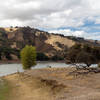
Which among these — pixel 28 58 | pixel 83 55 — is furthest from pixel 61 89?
A: pixel 28 58

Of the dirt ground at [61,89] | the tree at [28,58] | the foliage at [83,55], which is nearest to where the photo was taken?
the dirt ground at [61,89]

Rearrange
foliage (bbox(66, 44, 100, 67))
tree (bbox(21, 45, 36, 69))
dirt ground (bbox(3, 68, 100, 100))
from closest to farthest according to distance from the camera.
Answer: dirt ground (bbox(3, 68, 100, 100)) < foliage (bbox(66, 44, 100, 67)) < tree (bbox(21, 45, 36, 69))

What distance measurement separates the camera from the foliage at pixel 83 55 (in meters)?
45.2

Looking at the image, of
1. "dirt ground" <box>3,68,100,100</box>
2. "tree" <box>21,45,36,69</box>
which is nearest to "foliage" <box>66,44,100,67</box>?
"tree" <box>21,45,36,69</box>

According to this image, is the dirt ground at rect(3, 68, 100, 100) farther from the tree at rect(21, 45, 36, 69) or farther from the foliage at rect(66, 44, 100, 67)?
the tree at rect(21, 45, 36, 69)

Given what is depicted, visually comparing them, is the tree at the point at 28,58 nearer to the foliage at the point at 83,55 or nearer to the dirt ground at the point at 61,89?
the foliage at the point at 83,55

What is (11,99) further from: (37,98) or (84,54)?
(84,54)

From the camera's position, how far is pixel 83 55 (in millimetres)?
44906

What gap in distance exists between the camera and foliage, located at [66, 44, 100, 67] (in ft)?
148

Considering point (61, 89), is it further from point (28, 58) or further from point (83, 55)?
point (28, 58)

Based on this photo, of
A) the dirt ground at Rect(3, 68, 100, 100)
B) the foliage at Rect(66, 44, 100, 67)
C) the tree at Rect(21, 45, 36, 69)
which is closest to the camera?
the dirt ground at Rect(3, 68, 100, 100)

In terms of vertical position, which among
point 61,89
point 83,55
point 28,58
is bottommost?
point 28,58

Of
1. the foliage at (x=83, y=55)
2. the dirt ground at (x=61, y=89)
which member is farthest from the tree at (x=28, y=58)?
the dirt ground at (x=61, y=89)

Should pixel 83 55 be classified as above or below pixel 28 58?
above
